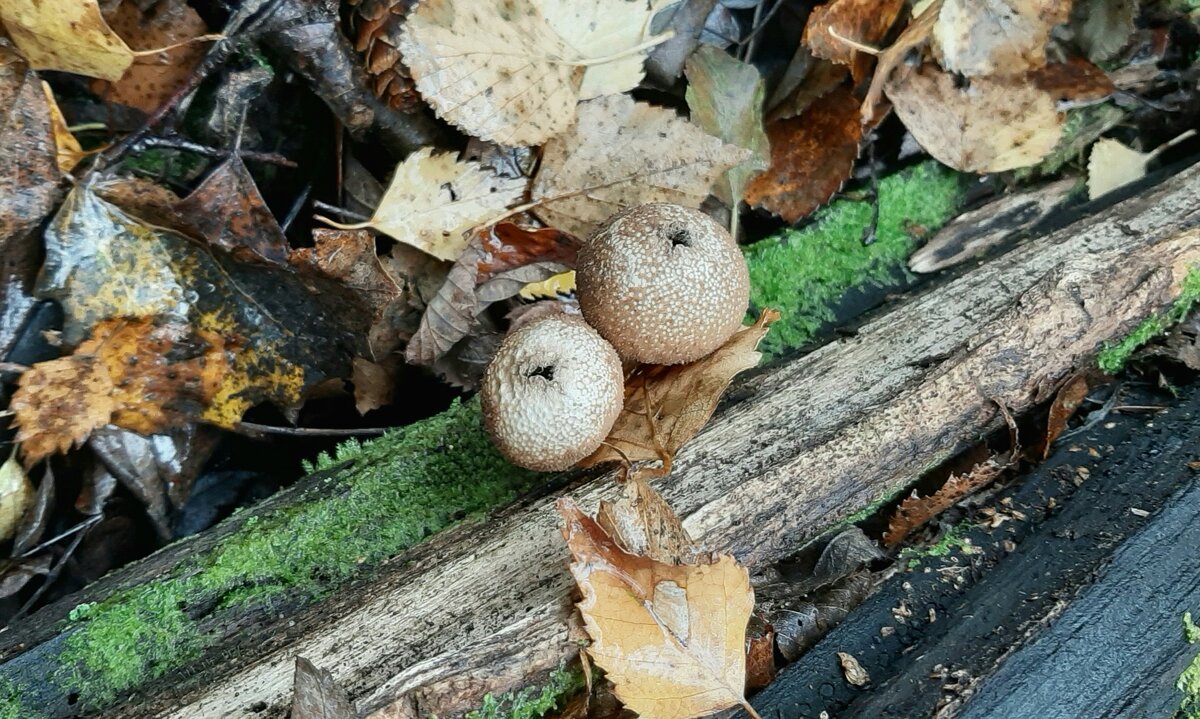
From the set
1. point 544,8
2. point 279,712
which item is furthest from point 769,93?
point 279,712

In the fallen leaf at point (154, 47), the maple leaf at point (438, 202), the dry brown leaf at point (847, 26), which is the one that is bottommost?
the maple leaf at point (438, 202)

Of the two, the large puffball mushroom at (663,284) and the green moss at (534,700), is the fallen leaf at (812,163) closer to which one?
the large puffball mushroom at (663,284)

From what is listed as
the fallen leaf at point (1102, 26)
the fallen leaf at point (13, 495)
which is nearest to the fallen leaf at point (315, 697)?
the fallen leaf at point (13, 495)

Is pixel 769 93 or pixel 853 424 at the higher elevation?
pixel 769 93

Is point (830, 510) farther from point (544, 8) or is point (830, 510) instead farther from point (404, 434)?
point (544, 8)

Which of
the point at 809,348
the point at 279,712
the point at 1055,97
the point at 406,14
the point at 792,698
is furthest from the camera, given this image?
the point at 1055,97

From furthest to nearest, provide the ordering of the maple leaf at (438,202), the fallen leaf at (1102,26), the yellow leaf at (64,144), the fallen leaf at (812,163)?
1. the fallen leaf at (1102,26)
2. the fallen leaf at (812,163)
3. the maple leaf at (438,202)
4. the yellow leaf at (64,144)
